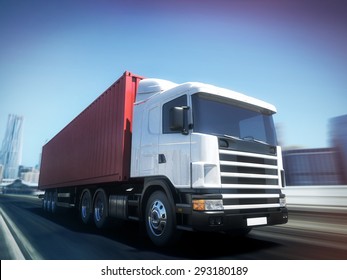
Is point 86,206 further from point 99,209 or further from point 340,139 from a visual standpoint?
point 340,139

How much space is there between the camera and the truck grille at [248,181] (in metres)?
3.88

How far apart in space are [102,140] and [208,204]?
160 inches

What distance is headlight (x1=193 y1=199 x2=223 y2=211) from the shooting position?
12.1 ft

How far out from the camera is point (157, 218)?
14.7ft

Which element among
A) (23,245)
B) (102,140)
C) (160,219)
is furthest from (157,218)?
(102,140)

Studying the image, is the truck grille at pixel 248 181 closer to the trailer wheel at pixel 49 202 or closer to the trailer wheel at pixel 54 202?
the trailer wheel at pixel 54 202

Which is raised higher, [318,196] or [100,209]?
[318,196]

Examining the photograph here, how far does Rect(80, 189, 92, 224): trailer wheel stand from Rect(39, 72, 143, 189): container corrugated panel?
1.32 feet

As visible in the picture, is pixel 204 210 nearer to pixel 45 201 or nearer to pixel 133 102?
pixel 133 102

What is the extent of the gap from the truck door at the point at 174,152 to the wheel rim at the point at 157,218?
1.80 ft

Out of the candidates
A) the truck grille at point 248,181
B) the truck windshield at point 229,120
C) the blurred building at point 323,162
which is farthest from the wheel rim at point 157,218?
the blurred building at point 323,162

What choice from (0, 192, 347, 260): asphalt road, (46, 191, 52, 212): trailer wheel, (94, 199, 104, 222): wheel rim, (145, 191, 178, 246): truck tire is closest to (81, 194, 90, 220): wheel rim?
(94, 199, 104, 222): wheel rim

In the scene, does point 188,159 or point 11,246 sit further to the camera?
point 11,246

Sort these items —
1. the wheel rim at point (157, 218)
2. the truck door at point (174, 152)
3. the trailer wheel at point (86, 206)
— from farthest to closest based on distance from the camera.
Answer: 1. the trailer wheel at point (86, 206)
2. the wheel rim at point (157, 218)
3. the truck door at point (174, 152)
